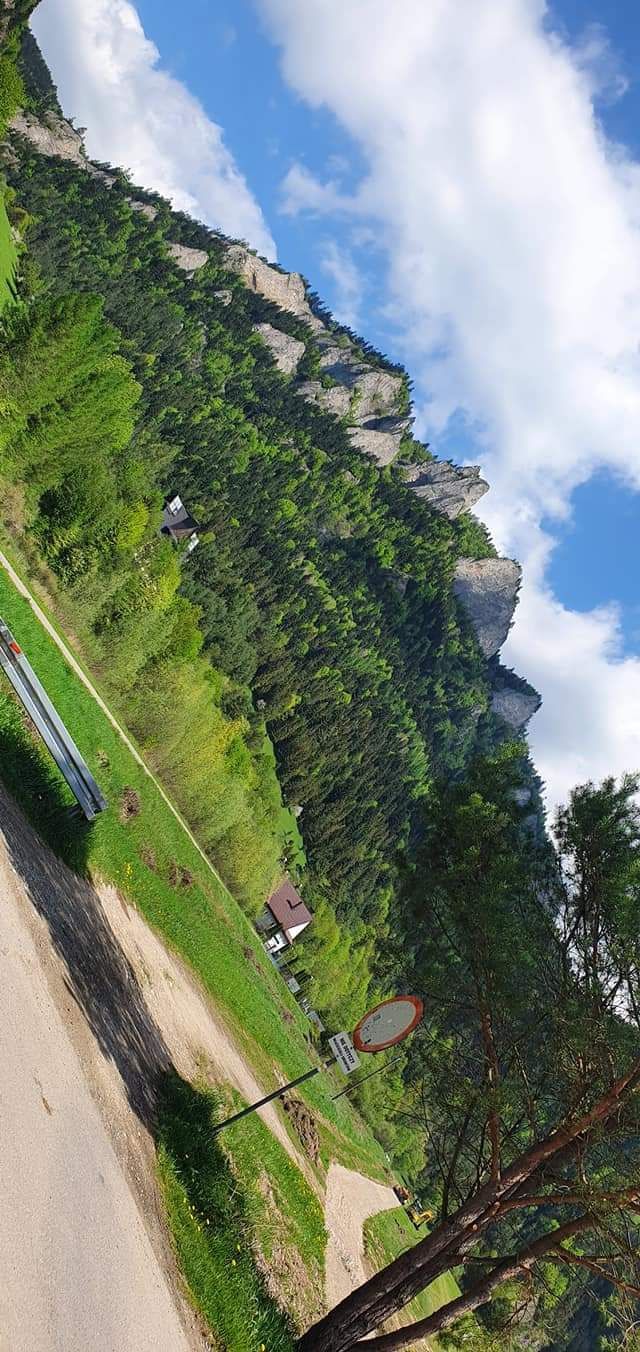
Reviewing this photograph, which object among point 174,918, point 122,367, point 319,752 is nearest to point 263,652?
point 319,752

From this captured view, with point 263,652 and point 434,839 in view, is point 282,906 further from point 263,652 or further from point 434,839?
point 434,839

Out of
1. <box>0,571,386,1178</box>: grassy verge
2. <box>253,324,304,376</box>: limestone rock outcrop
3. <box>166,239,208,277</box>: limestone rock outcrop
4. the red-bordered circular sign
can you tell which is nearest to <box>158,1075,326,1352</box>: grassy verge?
the red-bordered circular sign

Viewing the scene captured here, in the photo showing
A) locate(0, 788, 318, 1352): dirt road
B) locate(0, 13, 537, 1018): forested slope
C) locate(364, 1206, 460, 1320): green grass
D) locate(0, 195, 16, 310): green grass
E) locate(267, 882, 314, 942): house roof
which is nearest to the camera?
locate(0, 788, 318, 1352): dirt road

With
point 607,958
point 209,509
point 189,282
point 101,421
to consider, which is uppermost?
point 189,282

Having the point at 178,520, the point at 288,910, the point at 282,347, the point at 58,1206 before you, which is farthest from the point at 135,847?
the point at 282,347

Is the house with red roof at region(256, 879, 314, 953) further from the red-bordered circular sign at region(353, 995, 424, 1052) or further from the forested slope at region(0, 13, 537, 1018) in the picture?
the red-bordered circular sign at region(353, 995, 424, 1052)

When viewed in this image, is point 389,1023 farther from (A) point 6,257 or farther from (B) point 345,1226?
(A) point 6,257
